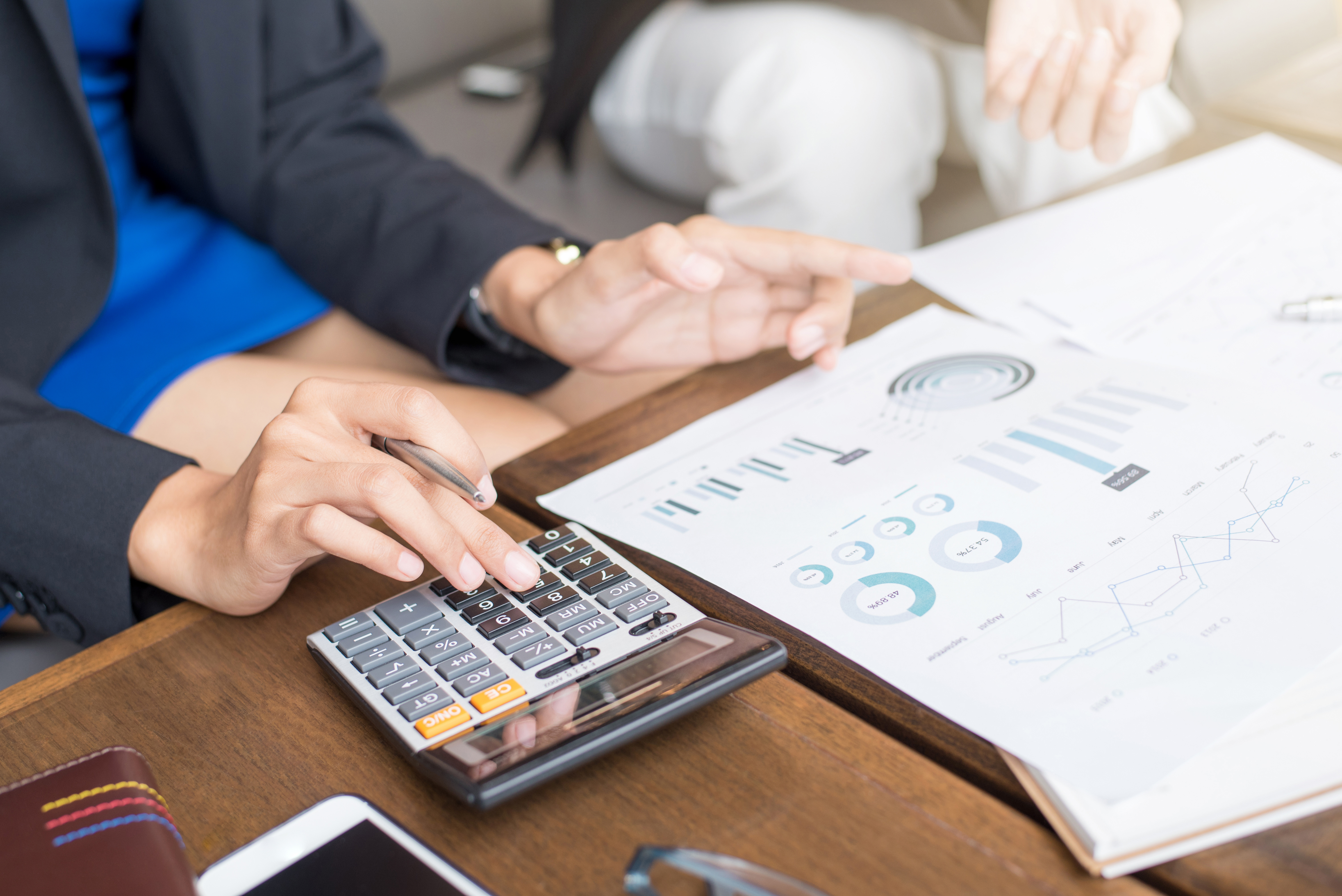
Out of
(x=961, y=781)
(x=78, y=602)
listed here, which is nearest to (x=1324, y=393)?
(x=961, y=781)

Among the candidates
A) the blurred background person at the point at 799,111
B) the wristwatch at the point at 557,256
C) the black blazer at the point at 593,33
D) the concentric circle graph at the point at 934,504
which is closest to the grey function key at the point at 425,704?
the concentric circle graph at the point at 934,504

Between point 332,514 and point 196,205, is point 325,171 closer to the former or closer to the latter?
point 196,205

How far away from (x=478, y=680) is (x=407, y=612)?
6cm

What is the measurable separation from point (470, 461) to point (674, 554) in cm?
10

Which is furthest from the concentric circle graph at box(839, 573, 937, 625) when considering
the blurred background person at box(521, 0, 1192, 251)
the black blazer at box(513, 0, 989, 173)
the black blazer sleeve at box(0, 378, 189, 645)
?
the black blazer at box(513, 0, 989, 173)

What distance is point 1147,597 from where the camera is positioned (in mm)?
370

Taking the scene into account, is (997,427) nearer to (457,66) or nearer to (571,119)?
(571,119)

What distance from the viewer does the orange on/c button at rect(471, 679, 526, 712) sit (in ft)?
1.18

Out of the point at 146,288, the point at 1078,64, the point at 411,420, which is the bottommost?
the point at 146,288

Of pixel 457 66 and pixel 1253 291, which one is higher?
pixel 1253 291

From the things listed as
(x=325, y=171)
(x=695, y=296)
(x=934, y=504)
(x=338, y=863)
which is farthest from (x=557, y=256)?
(x=338, y=863)

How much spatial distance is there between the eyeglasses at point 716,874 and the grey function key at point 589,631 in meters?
0.11

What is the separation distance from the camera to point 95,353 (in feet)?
2.36

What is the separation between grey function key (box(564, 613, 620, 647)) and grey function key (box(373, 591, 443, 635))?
56mm
